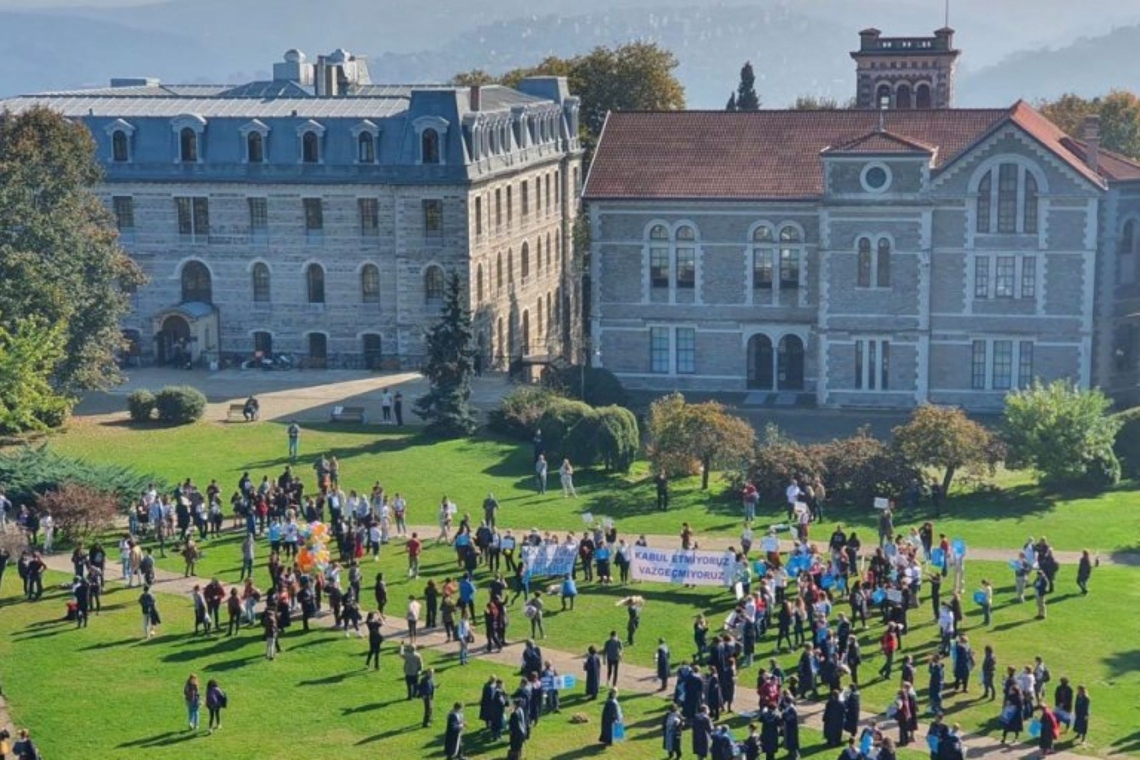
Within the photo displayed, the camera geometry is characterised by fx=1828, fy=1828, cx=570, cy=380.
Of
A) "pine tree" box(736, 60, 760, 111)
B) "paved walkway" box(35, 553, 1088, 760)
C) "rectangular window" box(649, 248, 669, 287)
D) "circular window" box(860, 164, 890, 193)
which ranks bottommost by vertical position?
"paved walkway" box(35, 553, 1088, 760)

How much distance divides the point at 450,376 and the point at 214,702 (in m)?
29.7

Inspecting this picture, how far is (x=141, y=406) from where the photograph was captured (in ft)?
226

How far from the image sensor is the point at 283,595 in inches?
1752

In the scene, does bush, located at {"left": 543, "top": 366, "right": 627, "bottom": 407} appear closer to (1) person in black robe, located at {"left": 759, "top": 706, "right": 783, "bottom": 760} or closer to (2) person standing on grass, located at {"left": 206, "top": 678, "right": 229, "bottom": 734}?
(2) person standing on grass, located at {"left": 206, "top": 678, "right": 229, "bottom": 734}

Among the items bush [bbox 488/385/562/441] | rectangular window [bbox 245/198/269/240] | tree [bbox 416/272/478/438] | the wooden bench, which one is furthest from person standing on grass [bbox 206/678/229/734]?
rectangular window [bbox 245/198/269/240]

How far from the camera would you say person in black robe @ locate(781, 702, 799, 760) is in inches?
1430

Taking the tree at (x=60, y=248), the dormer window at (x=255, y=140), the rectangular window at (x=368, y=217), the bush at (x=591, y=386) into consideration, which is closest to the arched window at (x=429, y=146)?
the rectangular window at (x=368, y=217)

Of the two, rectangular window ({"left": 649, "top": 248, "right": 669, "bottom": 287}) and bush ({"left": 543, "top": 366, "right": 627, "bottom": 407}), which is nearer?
bush ({"left": 543, "top": 366, "right": 627, "bottom": 407})

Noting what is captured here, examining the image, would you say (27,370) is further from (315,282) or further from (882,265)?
(882,265)

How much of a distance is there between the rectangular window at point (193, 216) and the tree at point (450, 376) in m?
17.3

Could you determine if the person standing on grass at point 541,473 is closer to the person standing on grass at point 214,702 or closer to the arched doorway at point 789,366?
the arched doorway at point 789,366

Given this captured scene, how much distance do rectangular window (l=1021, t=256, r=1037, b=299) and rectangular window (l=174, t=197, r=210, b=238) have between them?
34976 mm

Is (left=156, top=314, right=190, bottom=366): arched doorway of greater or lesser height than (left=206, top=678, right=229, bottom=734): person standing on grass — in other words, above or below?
above

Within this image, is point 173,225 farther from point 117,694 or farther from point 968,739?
point 968,739
